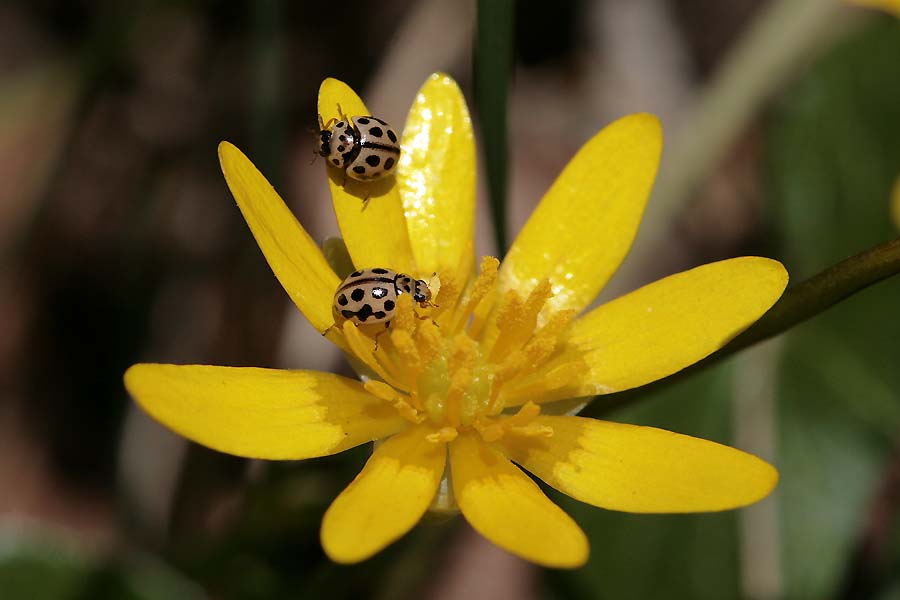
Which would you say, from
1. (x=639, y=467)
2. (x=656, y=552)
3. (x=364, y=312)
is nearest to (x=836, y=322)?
(x=656, y=552)

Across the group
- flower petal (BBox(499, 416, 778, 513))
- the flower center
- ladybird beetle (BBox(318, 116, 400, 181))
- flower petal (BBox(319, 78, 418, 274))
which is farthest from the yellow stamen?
ladybird beetle (BBox(318, 116, 400, 181))

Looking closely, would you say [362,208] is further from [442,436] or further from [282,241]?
[442,436]

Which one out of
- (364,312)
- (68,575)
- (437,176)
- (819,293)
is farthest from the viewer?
(68,575)

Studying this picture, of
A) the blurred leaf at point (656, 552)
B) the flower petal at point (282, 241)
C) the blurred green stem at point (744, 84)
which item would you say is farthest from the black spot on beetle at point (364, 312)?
the blurred green stem at point (744, 84)

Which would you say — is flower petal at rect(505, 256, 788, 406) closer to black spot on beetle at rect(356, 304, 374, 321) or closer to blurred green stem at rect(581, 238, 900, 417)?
blurred green stem at rect(581, 238, 900, 417)

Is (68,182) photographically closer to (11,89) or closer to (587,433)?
(11,89)
